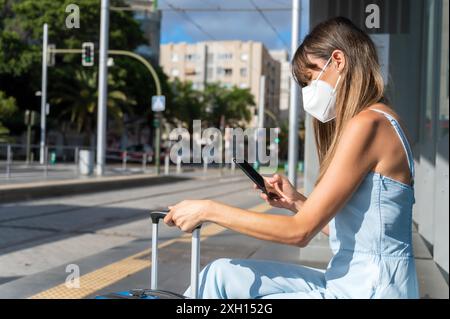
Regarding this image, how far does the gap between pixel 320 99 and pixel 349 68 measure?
0.42 ft

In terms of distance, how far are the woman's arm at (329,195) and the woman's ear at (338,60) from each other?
0.18 meters

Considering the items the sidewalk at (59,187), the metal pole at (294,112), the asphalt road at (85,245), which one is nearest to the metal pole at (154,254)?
the asphalt road at (85,245)

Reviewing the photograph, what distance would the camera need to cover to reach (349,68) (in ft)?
5.33

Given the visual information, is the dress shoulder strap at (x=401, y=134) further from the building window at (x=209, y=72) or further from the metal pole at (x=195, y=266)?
the building window at (x=209, y=72)

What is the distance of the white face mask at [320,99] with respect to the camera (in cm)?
168

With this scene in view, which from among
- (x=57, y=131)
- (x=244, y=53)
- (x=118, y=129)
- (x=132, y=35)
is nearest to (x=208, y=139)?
(x=57, y=131)

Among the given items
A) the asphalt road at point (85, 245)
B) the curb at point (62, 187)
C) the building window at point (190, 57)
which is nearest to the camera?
the asphalt road at point (85, 245)

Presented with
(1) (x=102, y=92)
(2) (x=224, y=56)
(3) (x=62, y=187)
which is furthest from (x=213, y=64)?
(3) (x=62, y=187)

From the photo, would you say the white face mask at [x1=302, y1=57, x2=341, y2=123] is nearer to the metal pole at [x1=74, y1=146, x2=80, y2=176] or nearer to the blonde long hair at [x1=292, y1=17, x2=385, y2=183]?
the blonde long hair at [x1=292, y1=17, x2=385, y2=183]

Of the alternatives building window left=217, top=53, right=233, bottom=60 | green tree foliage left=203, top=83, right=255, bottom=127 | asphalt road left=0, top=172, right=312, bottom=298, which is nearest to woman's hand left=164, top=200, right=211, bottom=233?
asphalt road left=0, top=172, right=312, bottom=298

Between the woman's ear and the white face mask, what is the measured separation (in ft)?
0.06

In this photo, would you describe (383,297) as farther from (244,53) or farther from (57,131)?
(244,53)
